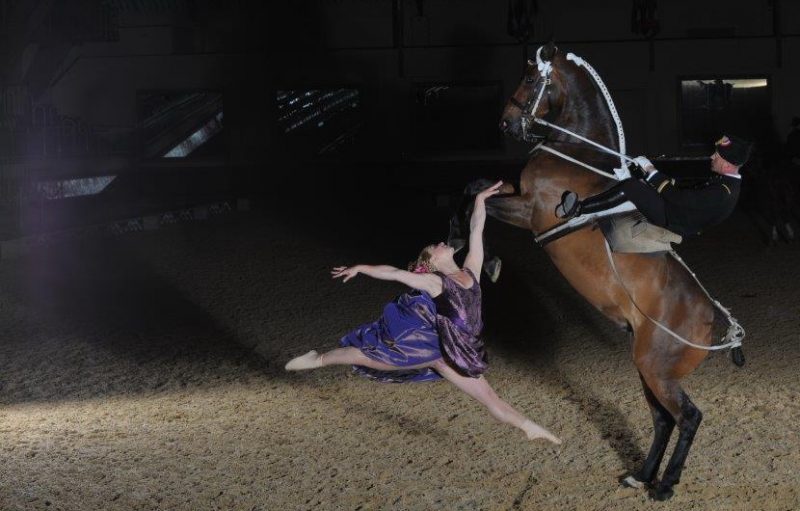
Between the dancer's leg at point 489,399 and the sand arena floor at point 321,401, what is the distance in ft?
0.57

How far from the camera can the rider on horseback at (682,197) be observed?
4.98 meters

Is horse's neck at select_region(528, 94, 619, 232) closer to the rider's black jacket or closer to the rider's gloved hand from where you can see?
the rider's gloved hand

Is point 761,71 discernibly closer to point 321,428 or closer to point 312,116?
point 312,116

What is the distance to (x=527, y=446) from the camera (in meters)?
6.02

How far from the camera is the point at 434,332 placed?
18.2 ft

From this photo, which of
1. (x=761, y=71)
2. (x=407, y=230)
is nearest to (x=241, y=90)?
(x=407, y=230)

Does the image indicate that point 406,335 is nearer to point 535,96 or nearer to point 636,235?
point 636,235

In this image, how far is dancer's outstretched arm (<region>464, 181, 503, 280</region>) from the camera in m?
5.44

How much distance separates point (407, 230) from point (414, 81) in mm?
8405

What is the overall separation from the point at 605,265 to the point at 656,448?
1.05 m

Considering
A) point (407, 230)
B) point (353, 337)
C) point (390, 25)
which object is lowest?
point (407, 230)

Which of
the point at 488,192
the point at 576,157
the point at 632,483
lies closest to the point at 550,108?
the point at 576,157

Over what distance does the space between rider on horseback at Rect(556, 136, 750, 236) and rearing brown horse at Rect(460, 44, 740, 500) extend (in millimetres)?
216

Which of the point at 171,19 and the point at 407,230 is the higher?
the point at 171,19
